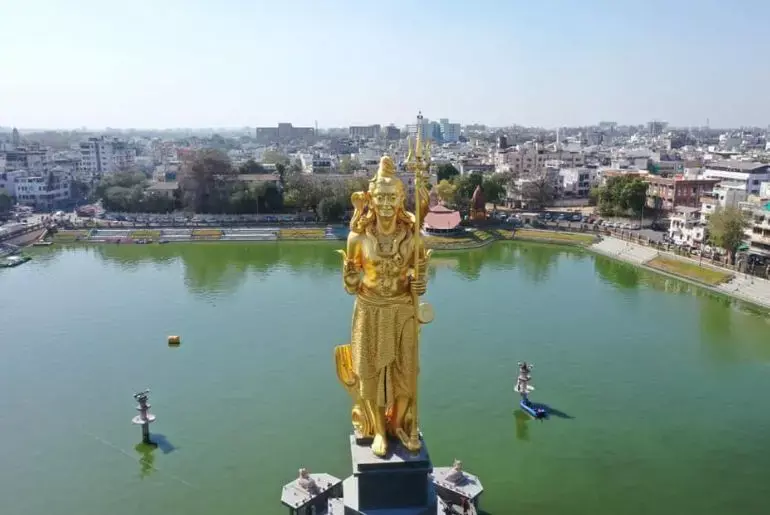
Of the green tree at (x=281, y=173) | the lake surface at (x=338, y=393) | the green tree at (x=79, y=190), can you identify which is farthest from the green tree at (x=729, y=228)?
the green tree at (x=79, y=190)

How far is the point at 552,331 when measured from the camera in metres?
21.8

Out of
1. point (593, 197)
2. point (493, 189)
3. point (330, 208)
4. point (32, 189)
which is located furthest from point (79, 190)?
point (593, 197)

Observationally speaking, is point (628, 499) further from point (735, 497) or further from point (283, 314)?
point (283, 314)

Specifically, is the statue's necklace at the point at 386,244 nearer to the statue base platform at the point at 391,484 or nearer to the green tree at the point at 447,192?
the statue base platform at the point at 391,484

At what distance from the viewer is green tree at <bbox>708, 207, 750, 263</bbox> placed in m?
30.1

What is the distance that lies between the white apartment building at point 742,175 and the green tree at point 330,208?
2502 centimetres

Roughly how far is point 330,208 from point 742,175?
2883 cm

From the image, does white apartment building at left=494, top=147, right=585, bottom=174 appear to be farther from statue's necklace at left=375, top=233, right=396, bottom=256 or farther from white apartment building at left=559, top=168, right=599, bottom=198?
statue's necklace at left=375, top=233, right=396, bottom=256

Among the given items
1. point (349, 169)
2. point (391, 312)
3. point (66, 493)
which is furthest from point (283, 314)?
point (349, 169)

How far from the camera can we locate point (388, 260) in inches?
340

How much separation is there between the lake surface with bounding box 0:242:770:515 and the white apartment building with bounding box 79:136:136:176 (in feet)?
158

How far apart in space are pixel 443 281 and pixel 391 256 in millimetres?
20861

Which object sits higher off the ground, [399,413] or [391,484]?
[399,413]

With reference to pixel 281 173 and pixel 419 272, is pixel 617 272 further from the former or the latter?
pixel 281 173
